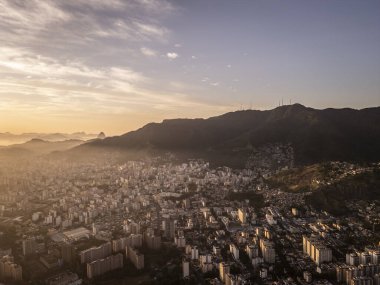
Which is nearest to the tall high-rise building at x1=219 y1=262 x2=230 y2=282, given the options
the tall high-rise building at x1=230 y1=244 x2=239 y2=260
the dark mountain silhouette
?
the tall high-rise building at x1=230 y1=244 x2=239 y2=260

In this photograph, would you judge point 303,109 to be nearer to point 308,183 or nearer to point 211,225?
point 308,183

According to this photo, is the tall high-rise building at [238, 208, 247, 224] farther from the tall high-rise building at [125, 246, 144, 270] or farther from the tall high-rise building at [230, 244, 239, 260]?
the tall high-rise building at [125, 246, 144, 270]

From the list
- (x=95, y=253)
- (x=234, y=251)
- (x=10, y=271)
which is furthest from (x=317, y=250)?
(x=10, y=271)

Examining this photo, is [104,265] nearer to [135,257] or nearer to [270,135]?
[135,257]

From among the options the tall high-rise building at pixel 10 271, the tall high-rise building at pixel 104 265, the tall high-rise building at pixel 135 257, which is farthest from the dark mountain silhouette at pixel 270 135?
the tall high-rise building at pixel 10 271

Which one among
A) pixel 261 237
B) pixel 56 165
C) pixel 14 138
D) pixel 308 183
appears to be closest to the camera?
pixel 261 237

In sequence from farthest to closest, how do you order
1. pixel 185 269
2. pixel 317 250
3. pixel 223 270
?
1. pixel 317 250
2. pixel 185 269
3. pixel 223 270

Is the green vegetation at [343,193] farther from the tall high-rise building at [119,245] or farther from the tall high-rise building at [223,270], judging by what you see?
the tall high-rise building at [119,245]

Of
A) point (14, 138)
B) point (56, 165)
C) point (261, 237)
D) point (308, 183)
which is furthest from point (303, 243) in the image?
point (14, 138)
